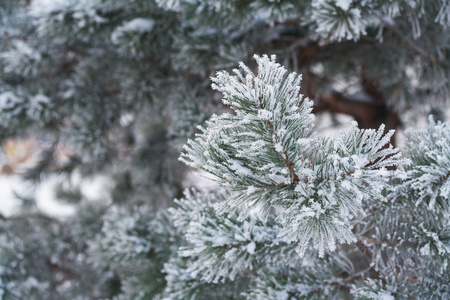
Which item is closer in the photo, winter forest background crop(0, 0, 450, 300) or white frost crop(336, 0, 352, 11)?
winter forest background crop(0, 0, 450, 300)

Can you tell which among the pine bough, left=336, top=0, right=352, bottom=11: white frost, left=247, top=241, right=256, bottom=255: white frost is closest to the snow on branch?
the pine bough

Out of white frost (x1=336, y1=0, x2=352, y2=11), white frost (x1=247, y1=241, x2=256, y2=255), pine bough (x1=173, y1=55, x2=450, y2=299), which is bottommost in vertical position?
white frost (x1=247, y1=241, x2=256, y2=255)

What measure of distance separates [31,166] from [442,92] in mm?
2151

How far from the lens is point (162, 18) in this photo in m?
1.42

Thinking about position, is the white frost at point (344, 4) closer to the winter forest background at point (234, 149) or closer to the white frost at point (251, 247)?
the winter forest background at point (234, 149)

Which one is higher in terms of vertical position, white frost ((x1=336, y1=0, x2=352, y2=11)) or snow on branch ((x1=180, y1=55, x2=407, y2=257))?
white frost ((x1=336, y1=0, x2=352, y2=11))

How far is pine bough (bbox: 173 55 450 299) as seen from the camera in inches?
22.5

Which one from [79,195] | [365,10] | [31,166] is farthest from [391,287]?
[79,195]

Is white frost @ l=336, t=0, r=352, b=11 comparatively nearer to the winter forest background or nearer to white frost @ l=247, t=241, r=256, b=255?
the winter forest background

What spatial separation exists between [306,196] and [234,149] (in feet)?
0.51

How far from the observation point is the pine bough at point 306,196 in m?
0.57

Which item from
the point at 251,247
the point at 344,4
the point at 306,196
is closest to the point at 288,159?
the point at 306,196

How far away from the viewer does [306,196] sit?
60cm

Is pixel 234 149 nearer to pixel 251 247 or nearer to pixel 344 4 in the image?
pixel 251 247
